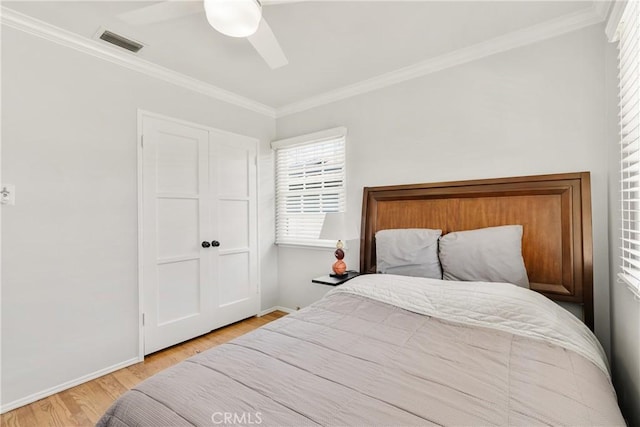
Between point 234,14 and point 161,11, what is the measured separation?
19.9 inches

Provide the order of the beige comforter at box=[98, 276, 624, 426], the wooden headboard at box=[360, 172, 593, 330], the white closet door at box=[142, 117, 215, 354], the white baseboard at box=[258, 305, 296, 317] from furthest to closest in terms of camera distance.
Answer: the white baseboard at box=[258, 305, 296, 317] → the white closet door at box=[142, 117, 215, 354] → the wooden headboard at box=[360, 172, 593, 330] → the beige comforter at box=[98, 276, 624, 426]

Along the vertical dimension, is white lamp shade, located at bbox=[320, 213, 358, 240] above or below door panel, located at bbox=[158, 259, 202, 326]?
above

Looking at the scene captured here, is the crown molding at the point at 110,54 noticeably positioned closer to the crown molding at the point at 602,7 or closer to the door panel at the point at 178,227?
the door panel at the point at 178,227

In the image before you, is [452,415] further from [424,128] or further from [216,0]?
[424,128]

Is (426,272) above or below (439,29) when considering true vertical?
below

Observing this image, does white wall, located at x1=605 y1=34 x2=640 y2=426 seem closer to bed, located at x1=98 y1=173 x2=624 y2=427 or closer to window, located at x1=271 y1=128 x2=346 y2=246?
bed, located at x1=98 y1=173 x2=624 y2=427

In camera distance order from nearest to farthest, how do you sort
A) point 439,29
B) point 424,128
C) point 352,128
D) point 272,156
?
1. point 439,29
2. point 424,128
3. point 352,128
4. point 272,156

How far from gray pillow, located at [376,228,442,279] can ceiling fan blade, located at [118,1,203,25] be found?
1.97m

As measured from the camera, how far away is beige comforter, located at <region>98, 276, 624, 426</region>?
850mm

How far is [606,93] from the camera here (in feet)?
6.08

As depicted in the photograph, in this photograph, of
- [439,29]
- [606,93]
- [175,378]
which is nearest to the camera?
[175,378]

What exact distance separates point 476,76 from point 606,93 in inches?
31.8

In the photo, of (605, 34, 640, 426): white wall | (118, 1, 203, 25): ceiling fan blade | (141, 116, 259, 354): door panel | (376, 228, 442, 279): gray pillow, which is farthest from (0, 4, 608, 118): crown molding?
(376, 228, 442, 279): gray pillow

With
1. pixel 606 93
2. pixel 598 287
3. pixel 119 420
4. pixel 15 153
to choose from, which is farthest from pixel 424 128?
pixel 15 153
